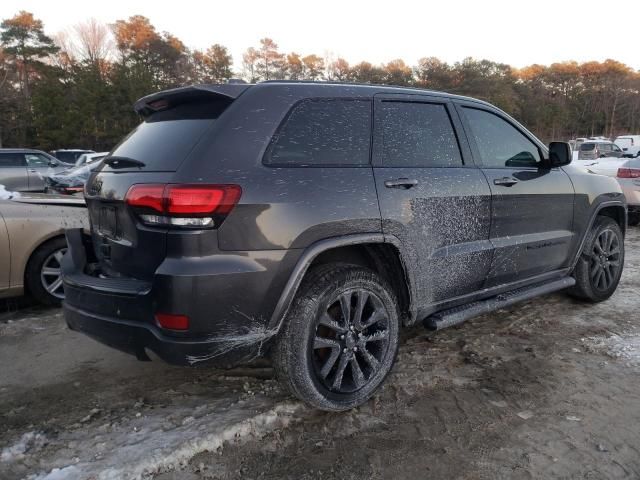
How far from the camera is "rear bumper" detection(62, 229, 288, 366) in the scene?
2.30 m

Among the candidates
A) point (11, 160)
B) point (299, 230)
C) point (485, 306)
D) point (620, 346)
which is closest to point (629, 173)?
point (620, 346)

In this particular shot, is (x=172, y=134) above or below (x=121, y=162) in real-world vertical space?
above

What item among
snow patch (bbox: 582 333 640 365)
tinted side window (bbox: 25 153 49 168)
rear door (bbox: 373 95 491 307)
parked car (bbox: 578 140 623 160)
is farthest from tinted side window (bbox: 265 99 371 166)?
parked car (bbox: 578 140 623 160)

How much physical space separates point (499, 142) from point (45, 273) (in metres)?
4.14

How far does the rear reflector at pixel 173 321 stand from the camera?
2324 millimetres

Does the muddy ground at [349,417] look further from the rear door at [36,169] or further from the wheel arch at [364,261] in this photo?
the rear door at [36,169]

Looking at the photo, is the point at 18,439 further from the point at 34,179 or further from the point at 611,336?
the point at 34,179

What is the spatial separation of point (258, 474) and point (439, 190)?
1.92 metres

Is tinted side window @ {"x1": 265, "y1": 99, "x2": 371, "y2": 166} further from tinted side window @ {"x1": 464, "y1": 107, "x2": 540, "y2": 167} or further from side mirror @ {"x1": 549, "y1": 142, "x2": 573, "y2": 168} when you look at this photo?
side mirror @ {"x1": 549, "y1": 142, "x2": 573, "y2": 168}

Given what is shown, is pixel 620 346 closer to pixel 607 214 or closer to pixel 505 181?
pixel 505 181

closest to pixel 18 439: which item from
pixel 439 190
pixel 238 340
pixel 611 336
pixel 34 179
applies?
pixel 238 340

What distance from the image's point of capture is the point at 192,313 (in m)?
2.31

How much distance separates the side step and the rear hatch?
5.40ft

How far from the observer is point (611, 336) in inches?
154
